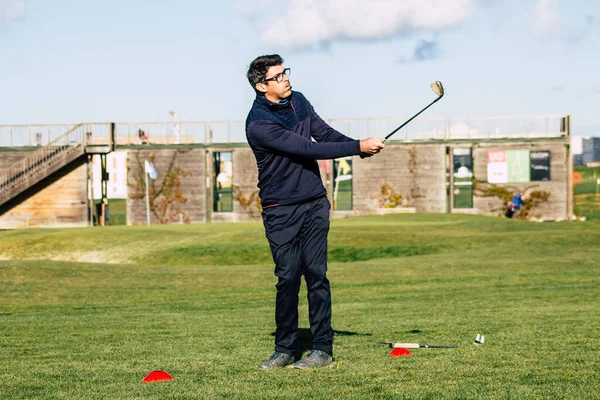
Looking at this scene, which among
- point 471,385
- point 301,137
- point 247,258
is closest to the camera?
point 471,385

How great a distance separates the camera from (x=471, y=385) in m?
5.97

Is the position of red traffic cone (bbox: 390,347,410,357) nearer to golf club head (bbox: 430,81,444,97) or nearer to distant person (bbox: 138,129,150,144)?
golf club head (bbox: 430,81,444,97)

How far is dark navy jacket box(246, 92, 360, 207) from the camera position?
23.2 ft

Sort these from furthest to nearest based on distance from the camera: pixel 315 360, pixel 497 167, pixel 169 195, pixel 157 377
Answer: pixel 169 195 → pixel 497 167 → pixel 315 360 → pixel 157 377

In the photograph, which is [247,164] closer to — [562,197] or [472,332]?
[562,197]

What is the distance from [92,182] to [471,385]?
1949 inches

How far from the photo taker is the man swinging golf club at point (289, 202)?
7184 millimetres

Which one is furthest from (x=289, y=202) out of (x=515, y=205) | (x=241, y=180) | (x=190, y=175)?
(x=190, y=175)

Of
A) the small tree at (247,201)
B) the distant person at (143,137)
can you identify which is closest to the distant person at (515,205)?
the small tree at (247,201)

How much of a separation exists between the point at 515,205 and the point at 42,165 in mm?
26011

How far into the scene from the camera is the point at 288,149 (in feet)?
23.2

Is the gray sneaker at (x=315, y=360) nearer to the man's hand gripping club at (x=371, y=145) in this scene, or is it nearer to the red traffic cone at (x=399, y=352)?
the red traffic cone at (x=399, y=352)

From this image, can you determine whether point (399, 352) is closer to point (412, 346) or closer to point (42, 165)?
point (412, 346)

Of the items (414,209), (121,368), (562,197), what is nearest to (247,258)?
(121,368)
